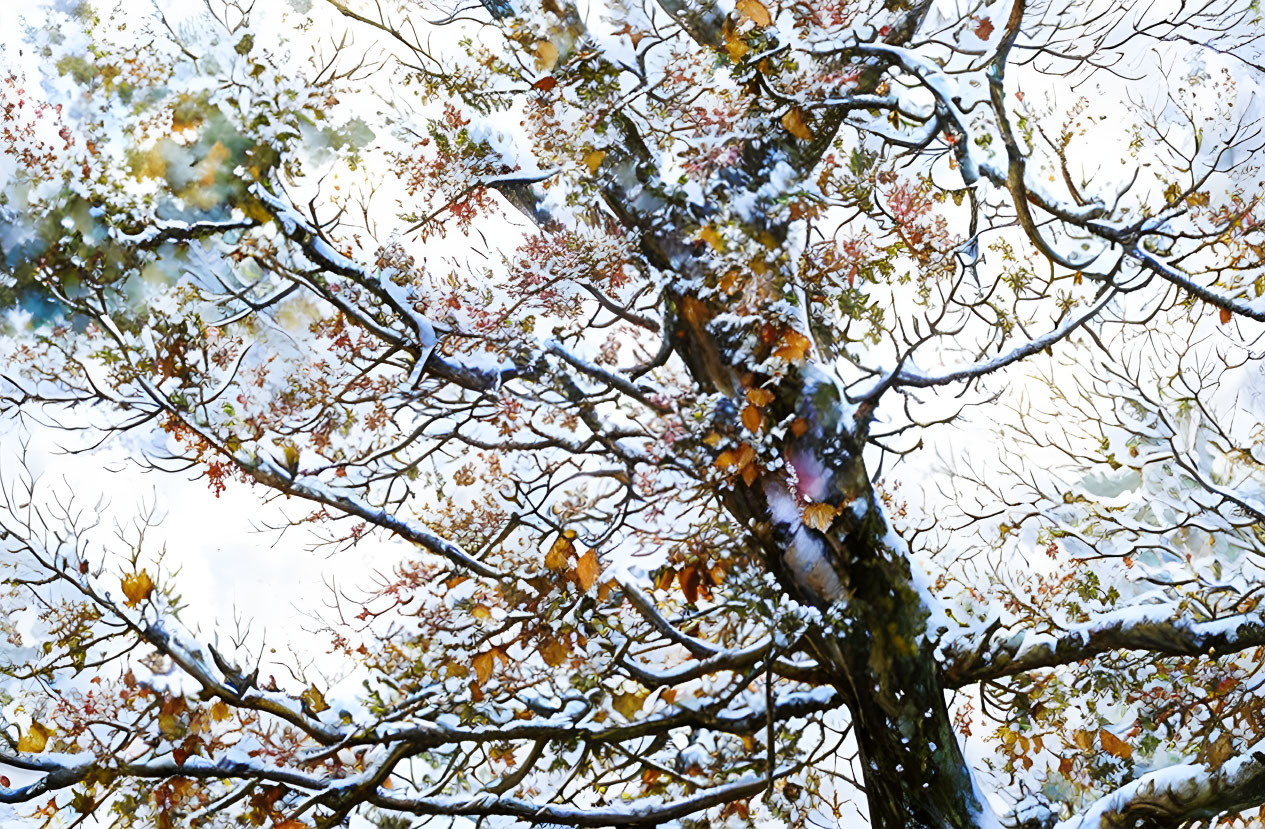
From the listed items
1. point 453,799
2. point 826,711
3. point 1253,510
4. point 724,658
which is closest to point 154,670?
point 453,799

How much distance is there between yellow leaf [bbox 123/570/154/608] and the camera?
12.6ft

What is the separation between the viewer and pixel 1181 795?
3.64 m

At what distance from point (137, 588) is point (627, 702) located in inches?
86.5

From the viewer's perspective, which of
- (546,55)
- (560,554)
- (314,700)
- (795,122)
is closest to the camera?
(314,700)

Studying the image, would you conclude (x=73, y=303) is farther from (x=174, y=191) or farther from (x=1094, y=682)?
(x=1094, y=682)

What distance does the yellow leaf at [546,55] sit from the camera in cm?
420

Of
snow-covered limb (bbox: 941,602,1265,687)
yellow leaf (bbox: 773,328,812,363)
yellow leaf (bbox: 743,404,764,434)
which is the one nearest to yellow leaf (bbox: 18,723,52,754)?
yellow leaf (bbox: 743,404,764,434)

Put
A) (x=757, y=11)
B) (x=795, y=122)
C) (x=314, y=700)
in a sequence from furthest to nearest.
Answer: (x=795, y=122), (x=757, y=11), (x=314, y=700)

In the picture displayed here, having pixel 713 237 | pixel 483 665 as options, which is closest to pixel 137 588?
pixel 483 665

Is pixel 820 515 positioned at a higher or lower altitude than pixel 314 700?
higher

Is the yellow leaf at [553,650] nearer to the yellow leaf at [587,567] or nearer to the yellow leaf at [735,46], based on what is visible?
the yellow leaf at [587,567]

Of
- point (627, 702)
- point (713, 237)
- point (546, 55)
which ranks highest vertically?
point (546, 55)

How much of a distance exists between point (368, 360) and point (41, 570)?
1.74m

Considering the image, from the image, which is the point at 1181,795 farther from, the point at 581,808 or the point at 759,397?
the point at 581,808
